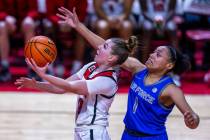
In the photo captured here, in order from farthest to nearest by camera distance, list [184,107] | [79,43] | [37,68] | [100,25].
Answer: [79,43], [100,25], [184,107], [37,68]

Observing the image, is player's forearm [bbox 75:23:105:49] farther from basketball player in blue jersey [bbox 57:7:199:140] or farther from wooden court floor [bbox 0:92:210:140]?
wooden court floor [bbox 0:92:210:140]

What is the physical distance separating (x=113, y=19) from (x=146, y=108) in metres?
4.31

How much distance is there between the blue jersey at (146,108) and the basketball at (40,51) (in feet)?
2.13

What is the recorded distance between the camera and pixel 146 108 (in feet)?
13.7

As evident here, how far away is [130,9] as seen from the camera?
8367 mm

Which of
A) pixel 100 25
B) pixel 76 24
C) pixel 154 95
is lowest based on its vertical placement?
pixel 100 25

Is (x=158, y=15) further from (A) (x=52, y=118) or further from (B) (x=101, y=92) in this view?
(B) (x=101, y=92)

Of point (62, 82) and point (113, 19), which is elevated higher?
point (62, 82)

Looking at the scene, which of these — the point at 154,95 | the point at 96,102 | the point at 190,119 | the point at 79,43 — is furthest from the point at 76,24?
the point at 79,43

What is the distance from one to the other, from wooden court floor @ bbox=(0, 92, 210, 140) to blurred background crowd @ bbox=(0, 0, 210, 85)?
2.60ft

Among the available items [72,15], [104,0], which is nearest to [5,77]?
[104,0]

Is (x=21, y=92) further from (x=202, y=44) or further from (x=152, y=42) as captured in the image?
A: (x=202, y=44)

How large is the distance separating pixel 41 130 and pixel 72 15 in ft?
6.59

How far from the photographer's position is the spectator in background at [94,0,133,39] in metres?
8.32
